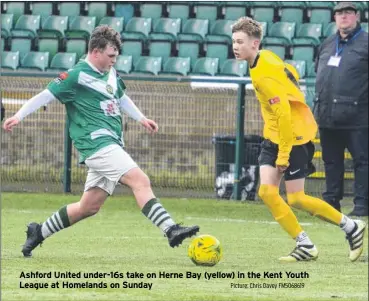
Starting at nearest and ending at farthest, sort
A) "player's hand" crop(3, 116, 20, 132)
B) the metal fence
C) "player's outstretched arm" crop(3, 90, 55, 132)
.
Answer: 1. "player's hand" crop(3, 116, 20, 132)
2. "player's outstretched arm" crop(3, 90, 55, 132)
3. the metal fence

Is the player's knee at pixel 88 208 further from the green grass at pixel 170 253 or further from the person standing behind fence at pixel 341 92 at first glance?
the person standing behind fence at pixel 341 92

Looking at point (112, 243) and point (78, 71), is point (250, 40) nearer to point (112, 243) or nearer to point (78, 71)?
point (78, 71)

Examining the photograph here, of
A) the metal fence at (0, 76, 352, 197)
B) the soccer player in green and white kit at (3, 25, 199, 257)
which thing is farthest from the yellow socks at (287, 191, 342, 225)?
the metal fence at (0, 76, 352, 197)

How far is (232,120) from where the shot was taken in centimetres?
1628

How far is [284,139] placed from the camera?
30.6 feet

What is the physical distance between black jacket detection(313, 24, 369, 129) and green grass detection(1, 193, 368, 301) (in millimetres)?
1232

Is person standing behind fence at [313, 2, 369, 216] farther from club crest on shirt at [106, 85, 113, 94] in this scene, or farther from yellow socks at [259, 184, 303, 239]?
club crest on shirt at [106, 85, 113, 94]

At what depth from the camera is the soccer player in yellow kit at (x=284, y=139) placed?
9320 mm

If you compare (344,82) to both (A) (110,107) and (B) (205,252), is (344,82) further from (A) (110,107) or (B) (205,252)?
(B) (205,252)

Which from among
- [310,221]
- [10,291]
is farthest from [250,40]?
[310,221]

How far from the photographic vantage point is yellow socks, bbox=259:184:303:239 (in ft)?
31.5

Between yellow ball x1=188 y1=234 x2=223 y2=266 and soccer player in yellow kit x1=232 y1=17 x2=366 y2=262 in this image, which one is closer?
yellow ball x1=188 y1=234 x2=223 y2=266

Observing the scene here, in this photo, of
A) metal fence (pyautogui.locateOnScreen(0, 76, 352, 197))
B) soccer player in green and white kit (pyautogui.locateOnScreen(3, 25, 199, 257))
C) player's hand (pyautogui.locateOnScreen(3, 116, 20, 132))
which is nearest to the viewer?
player's hand (pyautogui.locateOnScreen(3, 116, 20, 132))

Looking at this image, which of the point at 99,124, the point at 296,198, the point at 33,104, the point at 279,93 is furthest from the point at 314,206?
the point at 33,104
